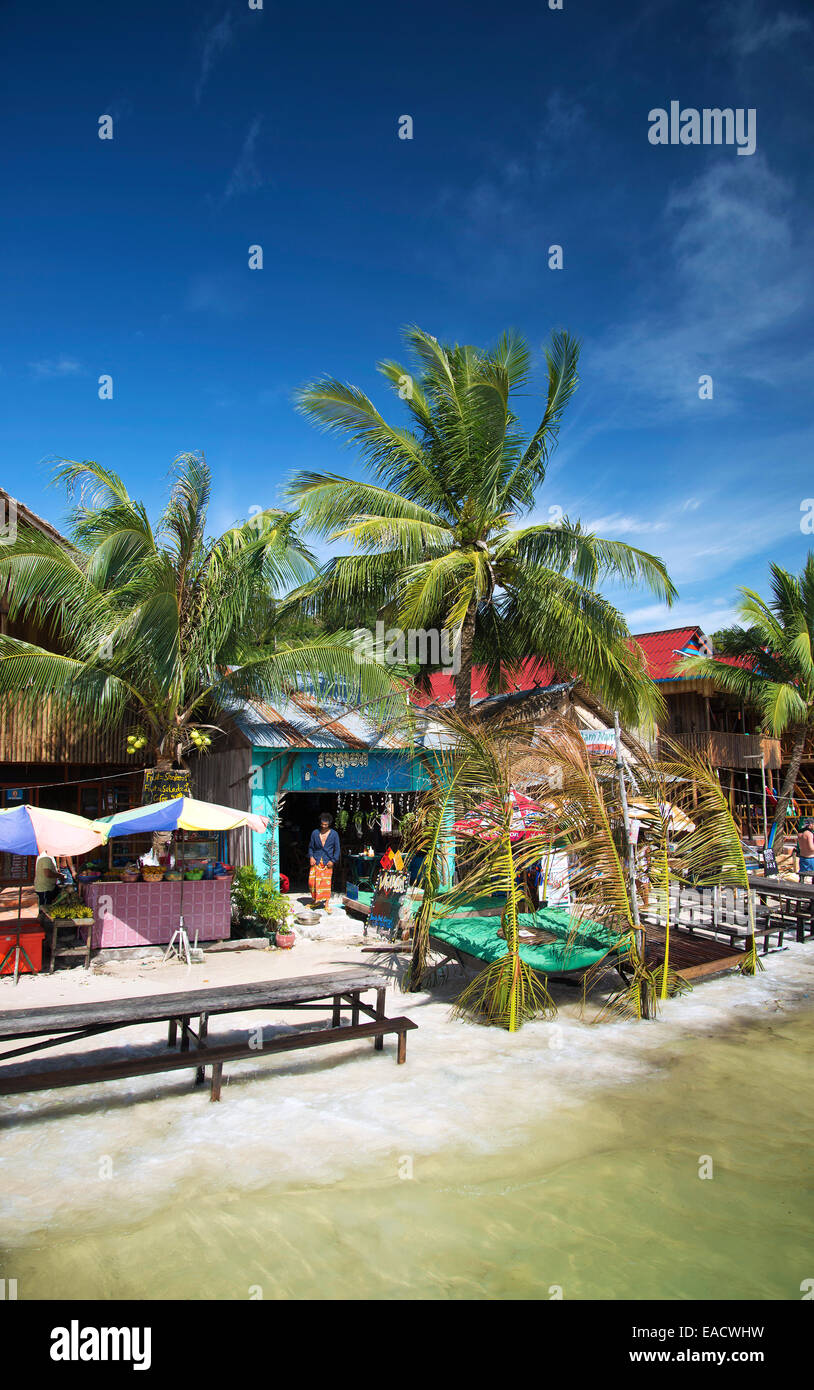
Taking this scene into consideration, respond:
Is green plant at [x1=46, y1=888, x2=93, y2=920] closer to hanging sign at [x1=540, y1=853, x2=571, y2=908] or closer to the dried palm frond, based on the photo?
hanging sign at [x1=540, y1=853, x2=571, y2=908]

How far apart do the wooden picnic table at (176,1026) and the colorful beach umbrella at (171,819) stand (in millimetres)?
2727

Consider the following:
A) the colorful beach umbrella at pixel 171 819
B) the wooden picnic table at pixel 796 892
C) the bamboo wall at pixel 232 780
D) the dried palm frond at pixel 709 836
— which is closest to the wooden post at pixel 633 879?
the dried palm frond at pixel 709 836

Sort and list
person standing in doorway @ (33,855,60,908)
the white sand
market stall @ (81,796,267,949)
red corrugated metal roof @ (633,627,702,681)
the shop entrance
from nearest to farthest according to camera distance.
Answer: the white sand
market stall @ (81,796,267,949)
person standing in doorway @ (33,855,60,908)
the shop entrance
red corrugated metal roof @ (633,627,702,681)

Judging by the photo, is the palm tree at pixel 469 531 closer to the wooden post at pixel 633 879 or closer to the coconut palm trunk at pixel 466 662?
the coconut palm trunk at pixel 466 662

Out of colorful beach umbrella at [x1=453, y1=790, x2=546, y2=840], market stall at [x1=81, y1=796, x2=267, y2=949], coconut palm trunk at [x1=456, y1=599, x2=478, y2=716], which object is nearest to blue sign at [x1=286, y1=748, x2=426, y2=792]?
coconut palm trunk at [x1=456, y1=599, x2=478, y2=716]


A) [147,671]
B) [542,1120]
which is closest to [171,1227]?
[542,1120]

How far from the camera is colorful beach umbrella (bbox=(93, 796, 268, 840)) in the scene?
9141 mm

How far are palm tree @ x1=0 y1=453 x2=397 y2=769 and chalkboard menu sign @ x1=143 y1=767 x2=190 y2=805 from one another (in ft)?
1.70

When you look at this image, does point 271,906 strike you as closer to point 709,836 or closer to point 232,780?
point 232,780

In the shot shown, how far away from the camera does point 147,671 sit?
1202cm

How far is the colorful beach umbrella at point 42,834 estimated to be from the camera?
8156 mm

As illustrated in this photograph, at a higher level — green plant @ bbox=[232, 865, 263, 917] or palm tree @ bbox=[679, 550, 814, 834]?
palm tree @ bbox=[679, 550, 814, 834]
